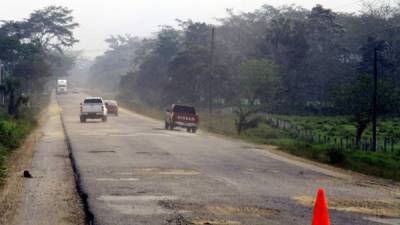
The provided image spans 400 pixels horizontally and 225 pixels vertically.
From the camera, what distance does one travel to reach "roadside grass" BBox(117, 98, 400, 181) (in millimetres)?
23297

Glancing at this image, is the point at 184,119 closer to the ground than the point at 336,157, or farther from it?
farther from it

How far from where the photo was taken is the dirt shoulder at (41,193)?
37.7 ft

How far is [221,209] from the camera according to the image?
1234 centimetres

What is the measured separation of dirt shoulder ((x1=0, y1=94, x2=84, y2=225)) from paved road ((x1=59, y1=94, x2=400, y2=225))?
437 mm

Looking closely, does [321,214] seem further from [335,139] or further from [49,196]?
[335,139]

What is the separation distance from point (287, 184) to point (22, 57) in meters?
72.6

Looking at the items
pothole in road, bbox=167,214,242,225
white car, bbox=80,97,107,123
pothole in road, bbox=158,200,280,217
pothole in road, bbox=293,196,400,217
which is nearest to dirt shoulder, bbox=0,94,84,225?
pothole in road, bbox=167,214,242,225

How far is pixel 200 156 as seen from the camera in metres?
23.9

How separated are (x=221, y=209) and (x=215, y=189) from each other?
2759 millimetres

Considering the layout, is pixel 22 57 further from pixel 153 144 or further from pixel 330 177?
pixel 330 177

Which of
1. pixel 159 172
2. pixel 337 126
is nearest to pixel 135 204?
pixel 159 172

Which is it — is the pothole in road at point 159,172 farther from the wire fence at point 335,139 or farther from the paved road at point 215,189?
the wire fence at point 335,139

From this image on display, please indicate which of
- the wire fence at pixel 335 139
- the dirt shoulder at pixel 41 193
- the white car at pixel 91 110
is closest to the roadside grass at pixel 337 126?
the wire fence at pixel 335 139

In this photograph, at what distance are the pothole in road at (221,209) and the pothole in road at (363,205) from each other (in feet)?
3.96
